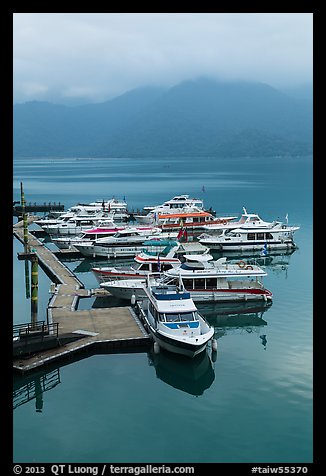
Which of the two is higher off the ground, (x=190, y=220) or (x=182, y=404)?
(x=190, y=220)

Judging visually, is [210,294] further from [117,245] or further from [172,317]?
[117,245]

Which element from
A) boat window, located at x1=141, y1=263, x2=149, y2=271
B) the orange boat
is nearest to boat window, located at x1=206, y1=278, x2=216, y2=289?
boat window, located at x1=141, y1=263, x2=149, y2=271

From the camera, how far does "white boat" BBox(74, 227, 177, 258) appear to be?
57000 millimetres

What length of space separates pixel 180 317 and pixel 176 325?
88 centimetres

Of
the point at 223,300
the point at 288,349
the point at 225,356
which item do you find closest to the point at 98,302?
the point at 223,300

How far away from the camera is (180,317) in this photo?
28656mm

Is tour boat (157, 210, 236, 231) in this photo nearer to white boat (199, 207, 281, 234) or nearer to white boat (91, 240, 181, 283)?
white boat (199, 207, 281, 234)

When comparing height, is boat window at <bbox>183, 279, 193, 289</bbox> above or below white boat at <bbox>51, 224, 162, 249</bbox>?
below

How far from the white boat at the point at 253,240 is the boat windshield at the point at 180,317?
32.2m

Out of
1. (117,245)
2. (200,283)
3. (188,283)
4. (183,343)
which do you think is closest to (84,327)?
(183,343)

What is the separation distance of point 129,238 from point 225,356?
31.0m

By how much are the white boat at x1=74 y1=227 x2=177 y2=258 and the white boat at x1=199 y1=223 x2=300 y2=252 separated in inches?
288

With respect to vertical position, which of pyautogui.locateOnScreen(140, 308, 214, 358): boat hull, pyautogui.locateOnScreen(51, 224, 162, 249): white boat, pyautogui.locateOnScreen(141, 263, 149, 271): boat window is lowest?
pyautogui.locateOnScreen(140, 308, 214, 358): boat hull

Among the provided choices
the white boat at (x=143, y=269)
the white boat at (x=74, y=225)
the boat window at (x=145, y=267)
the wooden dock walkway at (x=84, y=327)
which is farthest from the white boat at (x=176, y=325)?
the white boat at (x=74, y=225)
